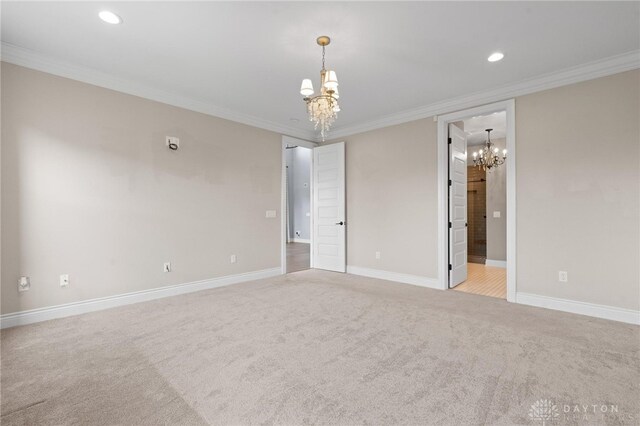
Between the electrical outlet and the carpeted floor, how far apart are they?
400 millimetres

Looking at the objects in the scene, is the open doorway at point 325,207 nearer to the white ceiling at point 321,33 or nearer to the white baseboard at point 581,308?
the white ceiling at point 321,33

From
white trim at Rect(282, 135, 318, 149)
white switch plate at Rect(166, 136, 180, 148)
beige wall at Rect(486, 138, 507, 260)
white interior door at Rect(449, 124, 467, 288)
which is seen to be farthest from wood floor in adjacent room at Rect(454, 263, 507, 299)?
white switch plate at Rect(166, 136, 180, 148)

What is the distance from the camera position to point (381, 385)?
192 cm

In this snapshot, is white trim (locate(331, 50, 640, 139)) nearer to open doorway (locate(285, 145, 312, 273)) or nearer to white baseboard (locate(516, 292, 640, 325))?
white baseboard (locate(516, 292, 640, 325))

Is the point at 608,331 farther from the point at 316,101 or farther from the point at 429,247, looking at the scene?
the point at 316,101

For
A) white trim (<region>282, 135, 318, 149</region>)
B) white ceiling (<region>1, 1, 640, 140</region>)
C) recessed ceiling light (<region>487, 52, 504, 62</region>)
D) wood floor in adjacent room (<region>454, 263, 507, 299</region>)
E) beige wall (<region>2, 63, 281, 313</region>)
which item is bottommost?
wood floor in adjacent room (<region>454, 263, 507, 299</region>)

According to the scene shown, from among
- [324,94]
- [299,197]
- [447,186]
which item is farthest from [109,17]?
[299,197]

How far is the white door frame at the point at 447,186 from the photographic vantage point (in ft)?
12.2

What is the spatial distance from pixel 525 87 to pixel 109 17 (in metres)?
4.59

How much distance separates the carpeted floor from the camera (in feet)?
5.48

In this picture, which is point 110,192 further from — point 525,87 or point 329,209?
point 525,87

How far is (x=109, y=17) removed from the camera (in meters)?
2.41

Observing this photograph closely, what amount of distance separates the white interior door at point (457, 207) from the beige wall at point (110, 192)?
3319 mm

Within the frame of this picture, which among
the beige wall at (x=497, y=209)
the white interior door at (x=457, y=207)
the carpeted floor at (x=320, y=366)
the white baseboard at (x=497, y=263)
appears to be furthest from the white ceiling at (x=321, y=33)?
the white baseboard at (x=497, y=263)
